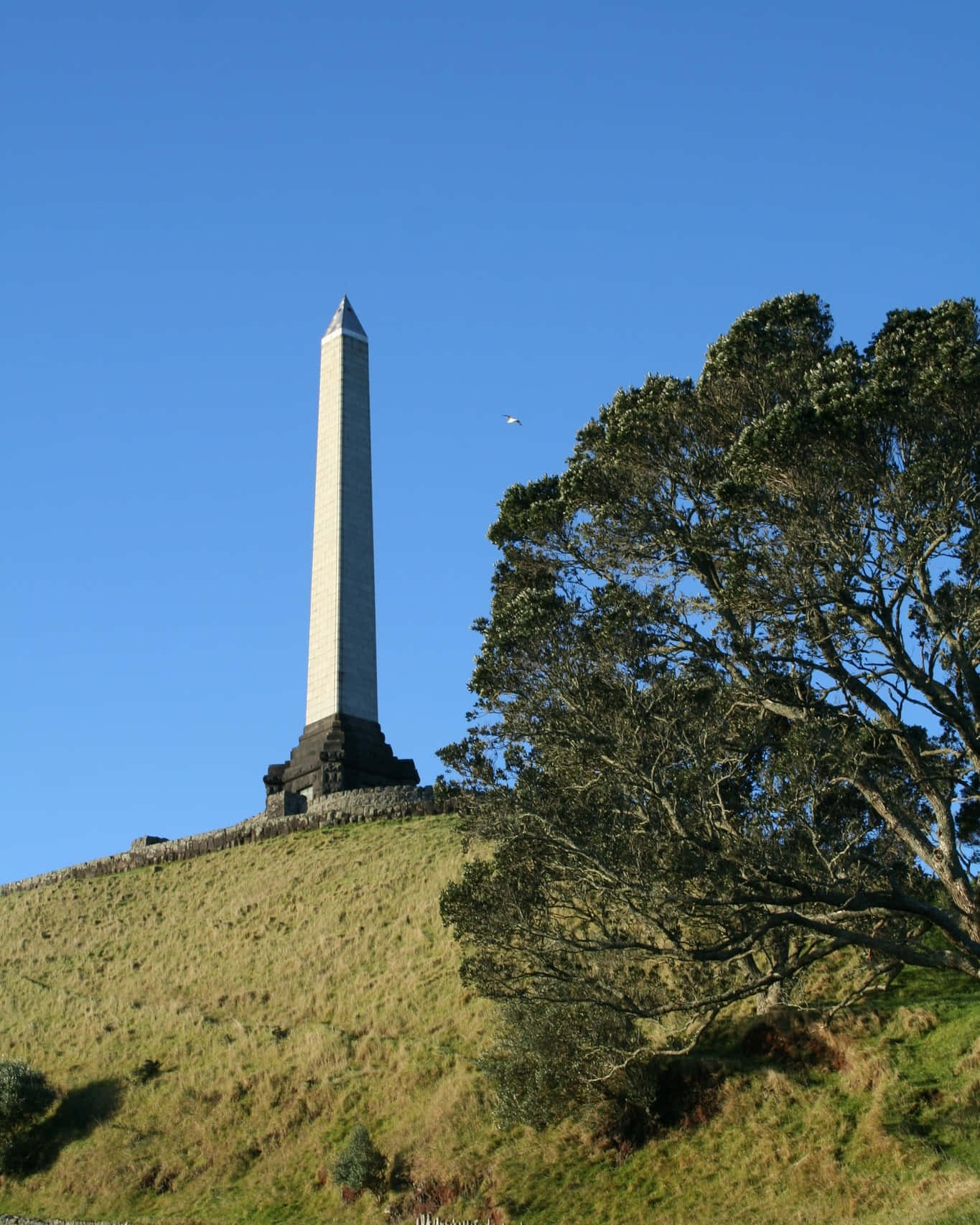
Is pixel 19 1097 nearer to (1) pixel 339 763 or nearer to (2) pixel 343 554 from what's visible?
(1) pixel 339 763

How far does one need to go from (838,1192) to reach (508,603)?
10.6 metres

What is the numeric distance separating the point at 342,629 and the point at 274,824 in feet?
26.3

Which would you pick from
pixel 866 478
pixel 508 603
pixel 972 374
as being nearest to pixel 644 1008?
pixel 508 603

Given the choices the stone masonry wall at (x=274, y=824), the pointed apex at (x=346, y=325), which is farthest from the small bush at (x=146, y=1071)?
the pointed apex at (x=346, y=325)

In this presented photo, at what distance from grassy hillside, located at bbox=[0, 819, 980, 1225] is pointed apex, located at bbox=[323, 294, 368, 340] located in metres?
24.2

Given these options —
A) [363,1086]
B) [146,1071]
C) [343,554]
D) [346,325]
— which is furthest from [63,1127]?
[346,325]

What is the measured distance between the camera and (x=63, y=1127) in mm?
27719

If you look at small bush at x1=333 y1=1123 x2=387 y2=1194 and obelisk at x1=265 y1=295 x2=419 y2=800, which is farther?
obelisk at x1=265 y1=295 x2=419 y2=800

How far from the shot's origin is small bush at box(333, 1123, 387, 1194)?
21.8 metres

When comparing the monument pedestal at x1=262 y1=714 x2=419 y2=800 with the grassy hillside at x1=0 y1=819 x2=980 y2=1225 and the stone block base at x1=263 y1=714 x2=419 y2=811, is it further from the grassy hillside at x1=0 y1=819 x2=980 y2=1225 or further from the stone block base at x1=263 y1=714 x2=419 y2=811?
the grassy hillside at x1=0 y1=819 x2=980 y2=1225

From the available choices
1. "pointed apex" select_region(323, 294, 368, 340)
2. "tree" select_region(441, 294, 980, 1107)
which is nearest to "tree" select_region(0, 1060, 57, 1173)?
"tree" select_region(441, 294, 980, 1107)

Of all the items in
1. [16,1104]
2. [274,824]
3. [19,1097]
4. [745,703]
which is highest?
[274,824]

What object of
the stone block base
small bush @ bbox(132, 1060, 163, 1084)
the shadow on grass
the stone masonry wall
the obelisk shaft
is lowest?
the shadow on grass

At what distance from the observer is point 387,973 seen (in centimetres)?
3109
